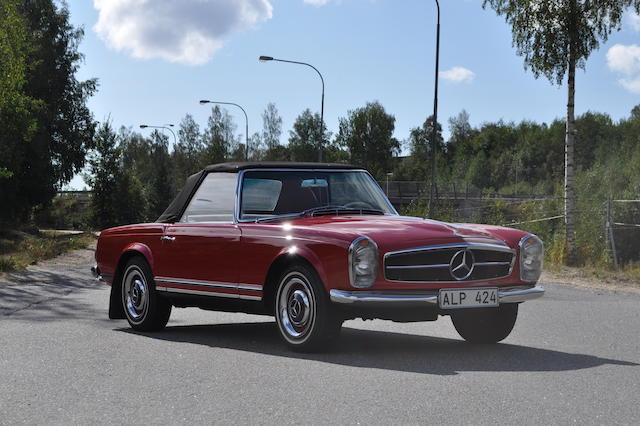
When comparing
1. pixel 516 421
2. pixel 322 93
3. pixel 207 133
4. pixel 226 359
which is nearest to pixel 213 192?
pixel 226 359

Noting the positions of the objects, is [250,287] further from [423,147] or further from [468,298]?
[423,147]

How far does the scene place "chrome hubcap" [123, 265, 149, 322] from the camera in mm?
9938

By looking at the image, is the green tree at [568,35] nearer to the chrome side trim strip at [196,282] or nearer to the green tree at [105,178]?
the chrome side trim strip at [196,282]

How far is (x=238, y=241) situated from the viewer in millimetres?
8672

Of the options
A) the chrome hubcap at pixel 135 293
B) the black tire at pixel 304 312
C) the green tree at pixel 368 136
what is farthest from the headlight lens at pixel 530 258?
the green tree at pixel 368 136

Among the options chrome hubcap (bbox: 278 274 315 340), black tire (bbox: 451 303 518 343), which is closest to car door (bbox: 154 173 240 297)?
chrome hubcap (bbox: 278 274 315 340)

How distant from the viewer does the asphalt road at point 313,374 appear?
5590 millimetres

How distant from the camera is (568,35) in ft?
85.0

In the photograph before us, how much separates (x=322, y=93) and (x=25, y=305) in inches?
1260

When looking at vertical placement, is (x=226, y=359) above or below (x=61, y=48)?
below

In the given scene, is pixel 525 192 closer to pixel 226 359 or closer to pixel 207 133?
pixel 207 133

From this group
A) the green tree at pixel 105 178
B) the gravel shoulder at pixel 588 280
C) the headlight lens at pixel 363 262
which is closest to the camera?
the headlight lens at pixel 363 262

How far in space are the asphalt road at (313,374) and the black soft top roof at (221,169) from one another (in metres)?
1.25

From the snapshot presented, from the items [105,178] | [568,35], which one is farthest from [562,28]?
[105,178]
